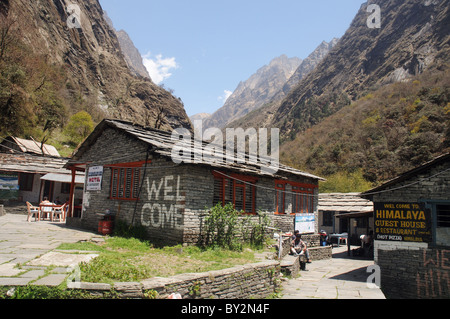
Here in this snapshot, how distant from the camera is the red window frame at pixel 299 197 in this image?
16.7m

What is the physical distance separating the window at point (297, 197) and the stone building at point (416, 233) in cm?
512

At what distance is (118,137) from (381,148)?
124 feet

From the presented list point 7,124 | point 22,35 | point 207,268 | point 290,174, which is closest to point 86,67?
point 22,35

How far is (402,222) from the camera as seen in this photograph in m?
11.5

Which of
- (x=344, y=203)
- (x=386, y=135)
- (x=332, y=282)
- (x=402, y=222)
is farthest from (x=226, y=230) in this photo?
(x=386, y=135)

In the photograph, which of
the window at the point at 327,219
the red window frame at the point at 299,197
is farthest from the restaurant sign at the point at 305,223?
the window at the point at 327,219

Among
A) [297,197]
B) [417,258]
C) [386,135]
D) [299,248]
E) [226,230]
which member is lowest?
[299,248]

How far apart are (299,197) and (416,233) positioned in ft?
26.1

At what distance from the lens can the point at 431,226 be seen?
10.9 m

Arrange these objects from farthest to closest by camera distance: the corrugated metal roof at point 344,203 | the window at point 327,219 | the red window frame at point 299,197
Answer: the window at point 327,219 < the corrugated metal roof at point 344,203 < the red window frame at point 299,197

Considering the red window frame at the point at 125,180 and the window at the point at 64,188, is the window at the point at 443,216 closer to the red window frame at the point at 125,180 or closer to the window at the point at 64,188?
the red window frame at the point at 125,180

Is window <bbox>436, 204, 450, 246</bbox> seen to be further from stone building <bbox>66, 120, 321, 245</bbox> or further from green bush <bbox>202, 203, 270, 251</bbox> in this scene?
stone building <bbox>66, 120, 321, 245</bbox>

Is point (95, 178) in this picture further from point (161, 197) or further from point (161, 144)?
point (161, 197)
